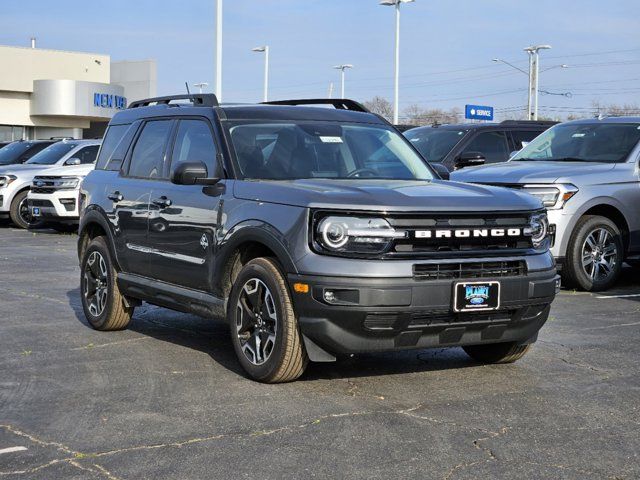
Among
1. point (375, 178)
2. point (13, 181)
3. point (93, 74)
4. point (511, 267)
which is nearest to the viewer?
point (511, 267)

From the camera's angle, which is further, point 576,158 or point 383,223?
point 576,158

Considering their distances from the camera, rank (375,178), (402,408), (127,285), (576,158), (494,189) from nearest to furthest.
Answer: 1. (402,408)
2. (494,189)
3. (375,178)
4. (127,285)
5. (576,158)

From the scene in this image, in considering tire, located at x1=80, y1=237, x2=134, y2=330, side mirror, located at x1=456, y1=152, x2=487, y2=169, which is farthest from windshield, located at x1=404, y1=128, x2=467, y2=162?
tire, located at x1=80, y1=237, x2=134, y2=330

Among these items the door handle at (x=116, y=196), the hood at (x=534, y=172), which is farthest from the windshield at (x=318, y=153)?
the hood at (x=534, y=172)

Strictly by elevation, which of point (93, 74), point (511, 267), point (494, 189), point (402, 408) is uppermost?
point (93, 74)

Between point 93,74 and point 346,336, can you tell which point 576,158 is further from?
point 93,74

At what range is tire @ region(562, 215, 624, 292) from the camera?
11.1m

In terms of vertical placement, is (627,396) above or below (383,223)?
below

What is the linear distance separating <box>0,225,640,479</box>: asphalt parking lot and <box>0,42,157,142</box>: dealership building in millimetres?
50994


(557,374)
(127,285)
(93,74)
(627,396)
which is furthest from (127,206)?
(93,74)

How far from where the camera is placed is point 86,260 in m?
8.98

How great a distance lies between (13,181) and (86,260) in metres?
12.7

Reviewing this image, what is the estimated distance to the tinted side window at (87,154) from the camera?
2067cm

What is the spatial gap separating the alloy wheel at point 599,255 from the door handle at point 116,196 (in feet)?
17.1
